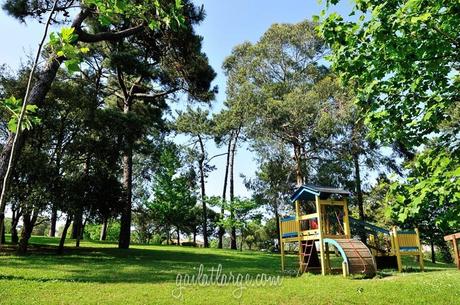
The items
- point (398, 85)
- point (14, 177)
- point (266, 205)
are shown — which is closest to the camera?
point (398, 85)

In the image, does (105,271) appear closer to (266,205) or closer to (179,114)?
(266,205)

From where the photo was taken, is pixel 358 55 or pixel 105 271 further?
pixel 105 271

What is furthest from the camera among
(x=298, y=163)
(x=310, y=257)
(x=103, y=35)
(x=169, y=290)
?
(x=298, y=163)

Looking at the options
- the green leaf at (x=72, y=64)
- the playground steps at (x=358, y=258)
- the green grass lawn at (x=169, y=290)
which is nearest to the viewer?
the green leaf at (x=72, y=64)

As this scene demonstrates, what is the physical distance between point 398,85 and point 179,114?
30.1m

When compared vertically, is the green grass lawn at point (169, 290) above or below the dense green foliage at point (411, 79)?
below

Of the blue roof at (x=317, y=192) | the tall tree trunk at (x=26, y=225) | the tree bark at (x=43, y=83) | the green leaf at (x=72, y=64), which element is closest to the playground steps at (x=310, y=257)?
the blue roof at (x=317, y=192)

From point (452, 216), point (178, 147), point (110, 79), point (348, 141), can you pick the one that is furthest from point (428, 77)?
point (178, 147)

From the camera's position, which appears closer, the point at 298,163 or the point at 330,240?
the point at 330,240

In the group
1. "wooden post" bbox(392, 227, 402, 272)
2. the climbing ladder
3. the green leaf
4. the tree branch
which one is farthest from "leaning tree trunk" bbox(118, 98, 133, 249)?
the green leaf

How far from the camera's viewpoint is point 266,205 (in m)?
30.1

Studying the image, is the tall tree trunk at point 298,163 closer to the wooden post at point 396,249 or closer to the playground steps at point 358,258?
the wooden post at point 396,249

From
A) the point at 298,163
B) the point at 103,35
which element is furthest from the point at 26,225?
the point at 298,163

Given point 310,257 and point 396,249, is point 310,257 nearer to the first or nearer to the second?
point 310,257
